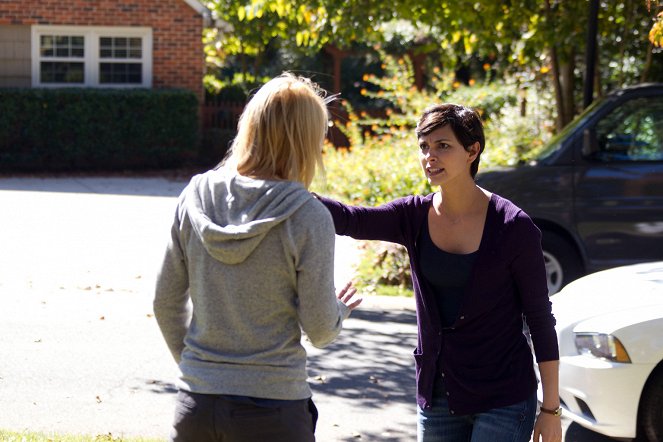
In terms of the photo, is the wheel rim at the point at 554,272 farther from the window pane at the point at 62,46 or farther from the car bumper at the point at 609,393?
the window pane at the point at 62,46

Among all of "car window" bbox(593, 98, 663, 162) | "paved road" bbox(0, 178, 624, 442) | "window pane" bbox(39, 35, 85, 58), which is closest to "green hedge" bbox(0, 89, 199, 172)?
"window pane" bbox(39, 35, 85, 58)

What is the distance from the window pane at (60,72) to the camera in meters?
21.4

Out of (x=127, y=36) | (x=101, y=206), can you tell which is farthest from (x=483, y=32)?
(x=127, y=36)

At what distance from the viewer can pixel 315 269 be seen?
2750mm

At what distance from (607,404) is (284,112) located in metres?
3.04

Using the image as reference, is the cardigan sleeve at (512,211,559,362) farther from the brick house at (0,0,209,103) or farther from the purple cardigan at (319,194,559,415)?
the brick house at (0,0,209,103)

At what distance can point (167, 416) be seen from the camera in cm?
608

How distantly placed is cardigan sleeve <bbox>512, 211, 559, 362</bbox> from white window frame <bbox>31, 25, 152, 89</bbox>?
18.7 metres

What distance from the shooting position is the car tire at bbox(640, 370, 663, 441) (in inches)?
203

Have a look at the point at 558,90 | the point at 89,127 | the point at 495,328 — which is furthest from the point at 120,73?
the point at 495,328

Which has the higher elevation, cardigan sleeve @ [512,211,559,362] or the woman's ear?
the woman's ear

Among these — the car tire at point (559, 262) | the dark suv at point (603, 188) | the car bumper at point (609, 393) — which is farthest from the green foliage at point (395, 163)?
the car bumper at point (609, 393)

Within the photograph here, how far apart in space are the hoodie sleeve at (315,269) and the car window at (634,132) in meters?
6.60


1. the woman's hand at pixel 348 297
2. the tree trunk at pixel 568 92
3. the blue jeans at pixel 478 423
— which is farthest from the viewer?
the tree trunk at pixel 568 92
